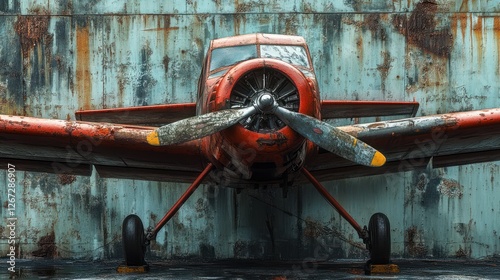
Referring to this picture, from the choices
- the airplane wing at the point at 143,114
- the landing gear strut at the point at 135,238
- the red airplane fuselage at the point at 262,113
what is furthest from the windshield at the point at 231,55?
the landing gear strut at the point at 135,238

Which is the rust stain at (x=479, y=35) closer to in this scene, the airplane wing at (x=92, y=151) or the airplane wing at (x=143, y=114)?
the airplane wing at (x=143, y=114)

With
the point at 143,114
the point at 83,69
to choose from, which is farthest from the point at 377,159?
the point at 83,69

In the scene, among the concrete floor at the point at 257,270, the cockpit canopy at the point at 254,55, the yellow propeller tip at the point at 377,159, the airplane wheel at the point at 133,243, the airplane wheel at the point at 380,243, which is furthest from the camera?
the cockpit canopy at the point at 254,55

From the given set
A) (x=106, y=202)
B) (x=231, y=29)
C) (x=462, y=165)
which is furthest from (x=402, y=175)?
(x=106, y=202)

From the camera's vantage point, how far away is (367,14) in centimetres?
1434

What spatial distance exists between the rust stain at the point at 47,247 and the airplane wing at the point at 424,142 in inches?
156

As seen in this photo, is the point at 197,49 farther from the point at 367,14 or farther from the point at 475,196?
the point at 475,196

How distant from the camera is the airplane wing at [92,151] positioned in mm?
11867

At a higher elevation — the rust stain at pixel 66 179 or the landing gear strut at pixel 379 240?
the rust stain at pixel 66 179

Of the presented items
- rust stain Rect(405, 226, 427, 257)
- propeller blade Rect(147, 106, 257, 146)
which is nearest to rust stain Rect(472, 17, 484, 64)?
rust stain Rect(405, 226, 427, 257)

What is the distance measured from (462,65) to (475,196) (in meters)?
1.93

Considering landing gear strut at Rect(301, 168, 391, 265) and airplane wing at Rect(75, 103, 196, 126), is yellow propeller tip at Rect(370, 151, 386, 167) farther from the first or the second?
airplane wing at Rect(75, 103, 196, 126)

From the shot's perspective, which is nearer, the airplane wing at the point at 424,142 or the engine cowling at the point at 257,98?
the engine cowling at the point at 257,98

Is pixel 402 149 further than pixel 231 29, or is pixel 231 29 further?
pixel 231 29
